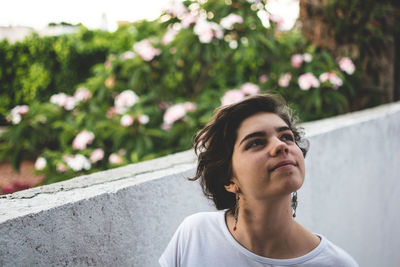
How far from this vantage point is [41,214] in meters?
0.95

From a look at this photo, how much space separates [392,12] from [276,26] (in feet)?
5.02

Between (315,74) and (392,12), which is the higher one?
(392,12)

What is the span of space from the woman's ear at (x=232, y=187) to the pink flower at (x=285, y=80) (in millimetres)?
2926

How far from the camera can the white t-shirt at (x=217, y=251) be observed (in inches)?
37.6

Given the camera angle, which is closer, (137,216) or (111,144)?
(137,216)

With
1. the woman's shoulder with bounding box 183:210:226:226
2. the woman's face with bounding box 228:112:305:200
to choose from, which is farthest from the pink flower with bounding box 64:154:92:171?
the woman's face with bounding box 228:112:305:200

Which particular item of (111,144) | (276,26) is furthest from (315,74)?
(111,144)

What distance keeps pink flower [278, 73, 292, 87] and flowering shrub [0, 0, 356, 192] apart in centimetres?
1

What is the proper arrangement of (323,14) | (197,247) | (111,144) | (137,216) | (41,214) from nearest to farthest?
(41,214)
(197,247)
(137,216)
(111,144)
(323,14)

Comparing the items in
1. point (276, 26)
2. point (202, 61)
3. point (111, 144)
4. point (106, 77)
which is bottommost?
point (111, 144)

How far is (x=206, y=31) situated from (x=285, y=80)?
41.4 inches

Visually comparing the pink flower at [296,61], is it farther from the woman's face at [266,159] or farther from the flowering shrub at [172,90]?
the woman's face at [266,159]

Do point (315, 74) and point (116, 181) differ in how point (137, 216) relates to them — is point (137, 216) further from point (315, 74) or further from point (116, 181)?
point (315, 74)

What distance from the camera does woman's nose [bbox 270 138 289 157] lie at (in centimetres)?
96
